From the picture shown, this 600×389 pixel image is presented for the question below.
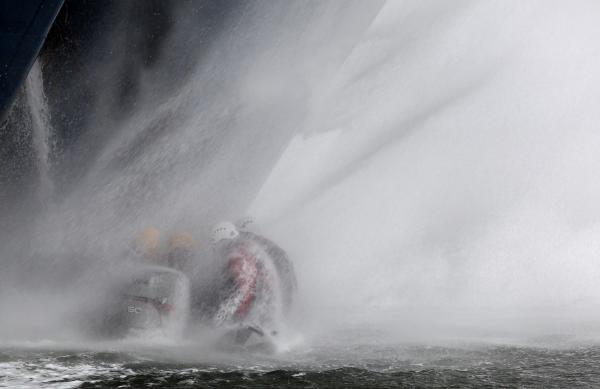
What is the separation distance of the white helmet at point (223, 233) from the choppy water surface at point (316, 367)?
2.22 m

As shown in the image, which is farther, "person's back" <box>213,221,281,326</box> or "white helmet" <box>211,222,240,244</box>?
"white helmet" <box>211,222,240,244</box>

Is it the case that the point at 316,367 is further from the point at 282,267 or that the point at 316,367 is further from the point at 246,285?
the point at 282,267

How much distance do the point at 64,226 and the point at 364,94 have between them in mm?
7237

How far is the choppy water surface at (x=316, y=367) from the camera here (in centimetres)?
622

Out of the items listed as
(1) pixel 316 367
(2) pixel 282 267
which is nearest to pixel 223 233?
(2) pixel 282 267

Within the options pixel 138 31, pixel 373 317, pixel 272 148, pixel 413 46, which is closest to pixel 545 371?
pixel 373 317

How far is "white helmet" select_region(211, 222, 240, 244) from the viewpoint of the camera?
10180mm

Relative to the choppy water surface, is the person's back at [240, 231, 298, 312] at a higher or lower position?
higher

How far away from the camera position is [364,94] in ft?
51.4

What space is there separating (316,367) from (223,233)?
12.0 feet

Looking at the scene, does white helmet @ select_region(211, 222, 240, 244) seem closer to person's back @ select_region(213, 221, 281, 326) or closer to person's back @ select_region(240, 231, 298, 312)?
person's back @ select_region(213, 221, 281, 326)

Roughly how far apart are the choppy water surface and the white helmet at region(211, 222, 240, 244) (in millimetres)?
2218

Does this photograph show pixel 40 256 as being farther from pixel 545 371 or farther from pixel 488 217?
pixel 488 217

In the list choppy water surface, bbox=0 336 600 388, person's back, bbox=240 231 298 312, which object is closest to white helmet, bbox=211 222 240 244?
person's back, bbox=240 231 298 312
